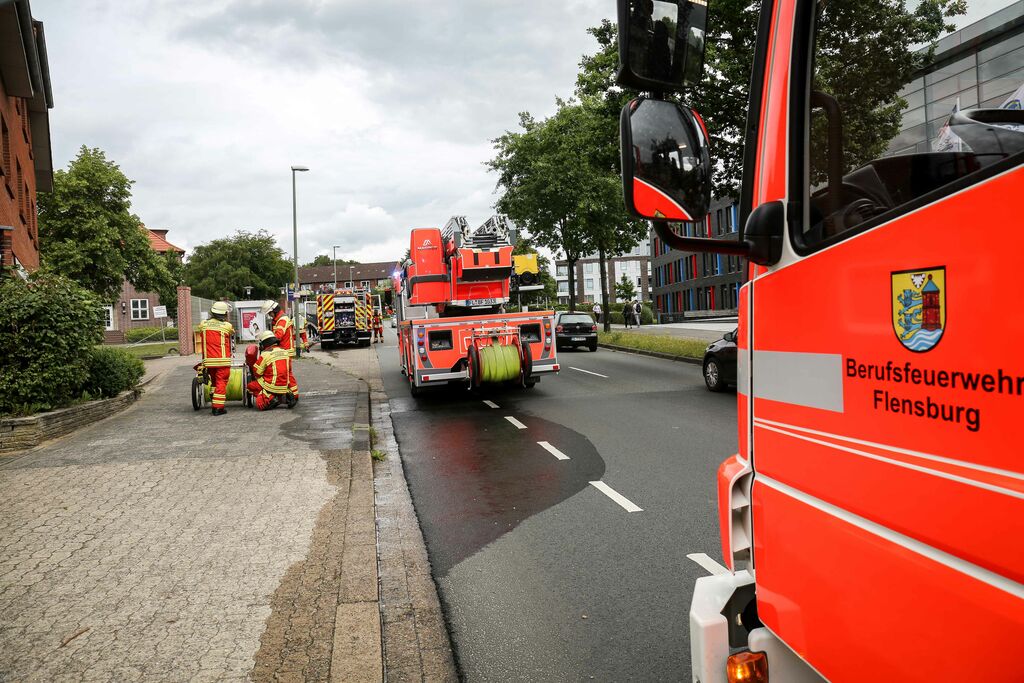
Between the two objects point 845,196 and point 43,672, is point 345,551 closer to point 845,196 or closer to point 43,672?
point 43,672

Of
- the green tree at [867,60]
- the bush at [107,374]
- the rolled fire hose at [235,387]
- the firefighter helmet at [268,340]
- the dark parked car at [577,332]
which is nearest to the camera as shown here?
the green tree at [867,60]

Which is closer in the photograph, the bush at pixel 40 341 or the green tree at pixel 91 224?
the bush at pixel 40 341

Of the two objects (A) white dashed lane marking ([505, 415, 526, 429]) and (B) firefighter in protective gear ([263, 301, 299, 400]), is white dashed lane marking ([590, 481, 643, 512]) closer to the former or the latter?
(A) white dashed lane marking ([505, 415, 526, 429])

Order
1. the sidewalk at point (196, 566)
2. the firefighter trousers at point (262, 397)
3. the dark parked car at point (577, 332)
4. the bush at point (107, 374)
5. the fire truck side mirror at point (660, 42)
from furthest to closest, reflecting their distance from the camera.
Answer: the dark parked car at point (577, 332)
the firefighter trousers at point (262, 397)
the bush at point (107, 374)
the sidewalk at point (196, 566)
the fire truck side mirror at point (660, 42)

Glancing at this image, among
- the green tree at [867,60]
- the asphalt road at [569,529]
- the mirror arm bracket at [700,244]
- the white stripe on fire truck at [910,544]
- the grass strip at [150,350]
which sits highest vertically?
the green tree at [867,60]

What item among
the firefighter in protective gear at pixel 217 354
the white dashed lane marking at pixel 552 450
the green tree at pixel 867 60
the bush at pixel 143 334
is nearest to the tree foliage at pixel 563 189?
the firefighter in protective gear at pixel 217 354

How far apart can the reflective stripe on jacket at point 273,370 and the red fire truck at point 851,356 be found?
36.6 feet

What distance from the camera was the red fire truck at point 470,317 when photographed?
12.6 metres

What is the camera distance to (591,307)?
189 feet

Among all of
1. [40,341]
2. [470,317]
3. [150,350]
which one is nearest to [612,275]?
[150,350]

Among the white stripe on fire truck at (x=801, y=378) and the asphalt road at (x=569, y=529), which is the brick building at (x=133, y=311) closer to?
the asphalt road at (x=569, y=529)

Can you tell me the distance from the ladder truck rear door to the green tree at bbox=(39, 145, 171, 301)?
35.1 metres

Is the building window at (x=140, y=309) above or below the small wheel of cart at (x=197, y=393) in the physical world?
above

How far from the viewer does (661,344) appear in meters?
24.6
